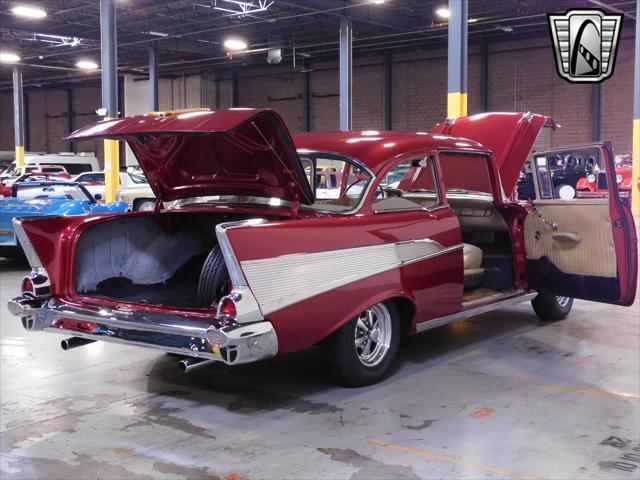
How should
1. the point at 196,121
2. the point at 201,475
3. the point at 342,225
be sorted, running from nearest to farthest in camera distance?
1. the point at 201,475
2. the point at 196,121
3. the point at 342,225

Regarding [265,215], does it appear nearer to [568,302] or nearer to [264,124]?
[264,124]

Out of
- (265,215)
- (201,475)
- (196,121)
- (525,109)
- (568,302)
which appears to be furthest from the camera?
(525,109)

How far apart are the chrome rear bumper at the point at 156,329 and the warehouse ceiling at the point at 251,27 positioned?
15.8 m

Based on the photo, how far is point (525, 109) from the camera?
25969 mm

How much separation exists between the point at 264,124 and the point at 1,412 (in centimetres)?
233

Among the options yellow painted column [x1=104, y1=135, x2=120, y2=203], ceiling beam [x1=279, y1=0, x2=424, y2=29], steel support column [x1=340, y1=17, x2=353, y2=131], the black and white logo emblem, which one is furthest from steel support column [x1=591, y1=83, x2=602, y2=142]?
the black and white logo emblem

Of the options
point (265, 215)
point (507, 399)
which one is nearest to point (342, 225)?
point (265, 215)

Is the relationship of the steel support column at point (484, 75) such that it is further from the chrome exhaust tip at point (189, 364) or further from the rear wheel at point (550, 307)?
the chrome exhaust tip at point (189, 364)

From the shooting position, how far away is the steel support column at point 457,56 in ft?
47.0

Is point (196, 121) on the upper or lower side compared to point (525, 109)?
lower

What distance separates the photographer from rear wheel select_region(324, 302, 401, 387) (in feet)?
15.3

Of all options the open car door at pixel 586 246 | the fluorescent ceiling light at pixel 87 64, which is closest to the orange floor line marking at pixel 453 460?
the open car door at pixel 586 246

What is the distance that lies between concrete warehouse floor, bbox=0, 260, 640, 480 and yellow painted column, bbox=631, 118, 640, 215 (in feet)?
47.6

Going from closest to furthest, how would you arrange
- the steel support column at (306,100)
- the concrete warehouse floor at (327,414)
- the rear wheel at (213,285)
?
the concrete warehouse floor at (327,414) < the rear wheel at (213,285) < the steel support column at (306,100)
